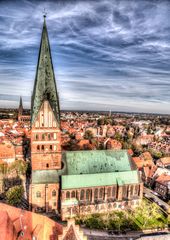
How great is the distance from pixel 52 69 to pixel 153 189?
2019 inches

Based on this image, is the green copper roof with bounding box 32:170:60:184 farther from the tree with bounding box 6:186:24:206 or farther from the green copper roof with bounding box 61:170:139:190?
the tree with bounding box 6:186:24:206

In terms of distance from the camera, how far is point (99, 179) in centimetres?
5362

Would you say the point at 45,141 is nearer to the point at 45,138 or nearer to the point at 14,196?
the point at 45,138

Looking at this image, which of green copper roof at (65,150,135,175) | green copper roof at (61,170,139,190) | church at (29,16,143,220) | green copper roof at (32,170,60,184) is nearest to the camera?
church at (29,16,143,220)

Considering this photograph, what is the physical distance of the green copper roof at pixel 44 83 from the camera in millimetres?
45347

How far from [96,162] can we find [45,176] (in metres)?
12.7

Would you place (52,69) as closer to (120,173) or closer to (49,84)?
(49,84)

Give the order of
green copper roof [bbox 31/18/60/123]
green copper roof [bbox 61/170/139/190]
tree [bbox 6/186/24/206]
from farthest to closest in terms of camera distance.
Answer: tree [bbox 6/186/24/206] < green copper roof [bbox 61/170/139/190] < green copper roof [bbox 31/18/60/123]

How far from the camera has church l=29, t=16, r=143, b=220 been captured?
4744 cm

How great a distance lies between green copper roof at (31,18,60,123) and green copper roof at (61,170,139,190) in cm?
1555

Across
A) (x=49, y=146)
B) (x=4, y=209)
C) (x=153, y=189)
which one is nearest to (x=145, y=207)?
(x=153, y=189)

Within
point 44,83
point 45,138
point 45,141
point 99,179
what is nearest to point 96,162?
point 99,179

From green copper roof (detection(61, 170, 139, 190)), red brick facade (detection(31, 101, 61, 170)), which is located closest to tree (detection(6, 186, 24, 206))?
red brick facade (detection(31, 101, 61, 170))

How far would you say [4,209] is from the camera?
104ft
